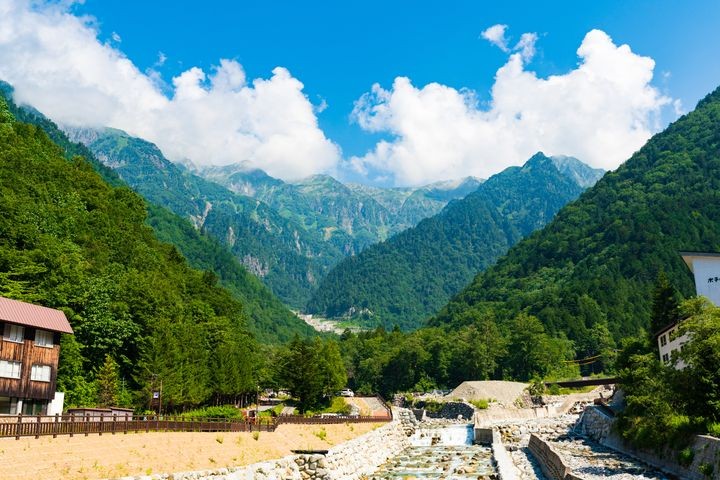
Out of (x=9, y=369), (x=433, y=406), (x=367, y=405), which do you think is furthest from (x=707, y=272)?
(x=9, y=369)

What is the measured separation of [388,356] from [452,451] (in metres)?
88.1

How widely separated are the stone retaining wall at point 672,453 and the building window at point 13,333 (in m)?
44.0

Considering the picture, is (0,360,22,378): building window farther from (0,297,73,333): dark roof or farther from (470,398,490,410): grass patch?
(470,398,490,410): grass patch

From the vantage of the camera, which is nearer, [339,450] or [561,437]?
[339,450]

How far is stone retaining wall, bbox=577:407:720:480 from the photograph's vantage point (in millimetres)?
31062

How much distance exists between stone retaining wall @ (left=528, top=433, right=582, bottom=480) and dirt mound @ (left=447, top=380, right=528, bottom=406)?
167 feet

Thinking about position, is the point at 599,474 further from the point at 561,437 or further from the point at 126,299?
the point at 126,299

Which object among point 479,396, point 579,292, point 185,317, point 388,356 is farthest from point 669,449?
point 579,292

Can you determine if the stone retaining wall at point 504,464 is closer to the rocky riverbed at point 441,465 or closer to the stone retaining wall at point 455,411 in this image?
the rocky riverbed at point 441,465

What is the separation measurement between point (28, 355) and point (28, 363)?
22.7 inches

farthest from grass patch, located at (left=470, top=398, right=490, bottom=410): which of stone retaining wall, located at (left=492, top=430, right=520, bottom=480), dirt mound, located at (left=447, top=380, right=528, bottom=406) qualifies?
stone retaining wall, located at (left=492, top=430, right=520, bottom=480)

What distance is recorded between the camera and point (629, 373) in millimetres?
59031

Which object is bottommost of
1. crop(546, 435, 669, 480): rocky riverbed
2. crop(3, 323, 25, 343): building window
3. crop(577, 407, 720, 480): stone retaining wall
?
crop(546, 435, 669, 480): rocky riverbed

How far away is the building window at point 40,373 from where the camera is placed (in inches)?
1740
